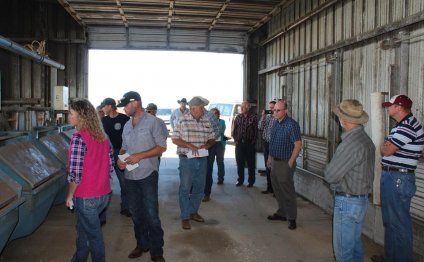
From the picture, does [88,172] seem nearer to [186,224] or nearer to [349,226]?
[349,226]

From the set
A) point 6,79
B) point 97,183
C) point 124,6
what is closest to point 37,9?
point 6,79

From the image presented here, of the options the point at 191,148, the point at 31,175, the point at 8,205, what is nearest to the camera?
the point at 8,205

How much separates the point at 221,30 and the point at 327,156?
533cm

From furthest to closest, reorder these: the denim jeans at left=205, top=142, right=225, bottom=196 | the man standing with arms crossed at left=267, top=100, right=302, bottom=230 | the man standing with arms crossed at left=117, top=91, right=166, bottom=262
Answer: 1. the denim jeans at left=205, top=142, right=225, bottom=196
2. the man standing with arms crossed at left=267, top=100, right=302, bottom=230
3. the man standing with arms crossed at left=117, top=91, right=166, bottom=262

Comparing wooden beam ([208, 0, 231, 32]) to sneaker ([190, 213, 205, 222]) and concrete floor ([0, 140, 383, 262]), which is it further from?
sneaker ([190, 213, 205, 222])

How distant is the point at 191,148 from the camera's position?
201 inches

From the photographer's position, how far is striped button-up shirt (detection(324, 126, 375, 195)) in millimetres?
3150

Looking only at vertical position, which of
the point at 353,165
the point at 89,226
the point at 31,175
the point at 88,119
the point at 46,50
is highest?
the point at 46,50

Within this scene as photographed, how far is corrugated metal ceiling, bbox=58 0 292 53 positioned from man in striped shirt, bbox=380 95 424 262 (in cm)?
478

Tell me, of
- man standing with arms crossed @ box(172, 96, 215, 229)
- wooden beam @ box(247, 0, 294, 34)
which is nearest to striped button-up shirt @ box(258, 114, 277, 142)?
wooden beam @ box(247, 0, 294, 34)

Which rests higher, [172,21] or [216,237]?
[172,21]

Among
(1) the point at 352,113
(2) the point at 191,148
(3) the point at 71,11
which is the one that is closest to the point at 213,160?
(2) the point at 191,148

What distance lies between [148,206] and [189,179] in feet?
4.13

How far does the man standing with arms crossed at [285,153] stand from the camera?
5.24 m
